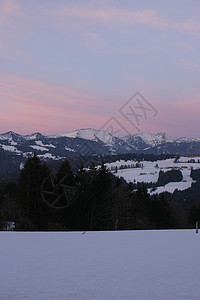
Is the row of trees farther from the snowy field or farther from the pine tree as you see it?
the snowy field

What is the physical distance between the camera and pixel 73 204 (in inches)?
1618

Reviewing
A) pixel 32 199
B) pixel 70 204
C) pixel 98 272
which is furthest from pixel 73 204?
pixel 98 272

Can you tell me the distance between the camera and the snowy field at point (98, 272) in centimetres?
782

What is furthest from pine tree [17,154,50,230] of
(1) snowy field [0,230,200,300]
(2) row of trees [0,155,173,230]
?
(1) snowy field [0,230,200,300]

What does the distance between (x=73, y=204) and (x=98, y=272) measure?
30.9 metres

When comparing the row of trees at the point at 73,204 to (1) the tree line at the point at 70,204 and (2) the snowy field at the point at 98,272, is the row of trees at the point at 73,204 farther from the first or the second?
(2) the snowy field at the point at 98,272

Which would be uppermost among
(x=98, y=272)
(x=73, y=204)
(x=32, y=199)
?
(x=32, y=199)

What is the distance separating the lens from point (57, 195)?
40.3 meters

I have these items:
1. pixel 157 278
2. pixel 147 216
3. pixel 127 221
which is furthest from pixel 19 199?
pixel 157 278

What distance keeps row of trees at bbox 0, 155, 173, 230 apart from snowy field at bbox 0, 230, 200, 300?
21.2 m

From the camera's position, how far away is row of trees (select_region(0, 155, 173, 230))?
124 ft

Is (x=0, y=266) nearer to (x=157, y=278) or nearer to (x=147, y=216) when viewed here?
(x=157, y=278)

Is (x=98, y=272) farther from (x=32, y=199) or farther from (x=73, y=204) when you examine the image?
(x=73, y=204)

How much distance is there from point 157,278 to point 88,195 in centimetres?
3450
